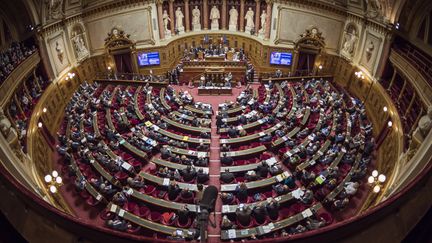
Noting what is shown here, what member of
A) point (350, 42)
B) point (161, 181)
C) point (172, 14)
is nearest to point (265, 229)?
point (161, 181)

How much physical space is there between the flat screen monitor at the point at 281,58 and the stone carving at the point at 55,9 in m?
16.8

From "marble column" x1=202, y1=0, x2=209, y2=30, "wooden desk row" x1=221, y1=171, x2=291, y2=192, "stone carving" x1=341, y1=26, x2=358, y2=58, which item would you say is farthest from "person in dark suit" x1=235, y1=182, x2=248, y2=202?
"marble column" x1=202, y1=0, x2=209, y2=30

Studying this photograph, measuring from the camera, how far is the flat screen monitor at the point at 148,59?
1104 inches

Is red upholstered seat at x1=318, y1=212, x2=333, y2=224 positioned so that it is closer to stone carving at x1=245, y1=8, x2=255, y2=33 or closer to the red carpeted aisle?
the red carpeted aisle

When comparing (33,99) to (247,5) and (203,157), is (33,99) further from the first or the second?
(247,5)

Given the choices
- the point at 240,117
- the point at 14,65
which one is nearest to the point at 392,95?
the point at 240,117

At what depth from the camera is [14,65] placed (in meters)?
17.8

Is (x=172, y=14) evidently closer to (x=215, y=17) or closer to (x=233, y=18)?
(x=215, y=17)

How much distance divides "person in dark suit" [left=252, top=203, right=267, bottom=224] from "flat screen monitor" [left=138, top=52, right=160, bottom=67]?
1841 cm

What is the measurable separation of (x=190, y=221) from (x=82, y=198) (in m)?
5.74

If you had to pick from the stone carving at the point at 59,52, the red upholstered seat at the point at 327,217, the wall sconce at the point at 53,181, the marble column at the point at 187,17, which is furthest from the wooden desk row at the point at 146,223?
the marble column at the point at 187,17

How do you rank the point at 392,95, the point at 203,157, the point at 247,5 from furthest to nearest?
the point at 247,5, the point at 392,95, the point at 203,157

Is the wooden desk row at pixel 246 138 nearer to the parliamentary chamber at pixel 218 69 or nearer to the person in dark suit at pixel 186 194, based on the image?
the person in dark suit at pixel 186 194

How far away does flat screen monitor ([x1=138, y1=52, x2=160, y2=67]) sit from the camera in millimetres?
28047
